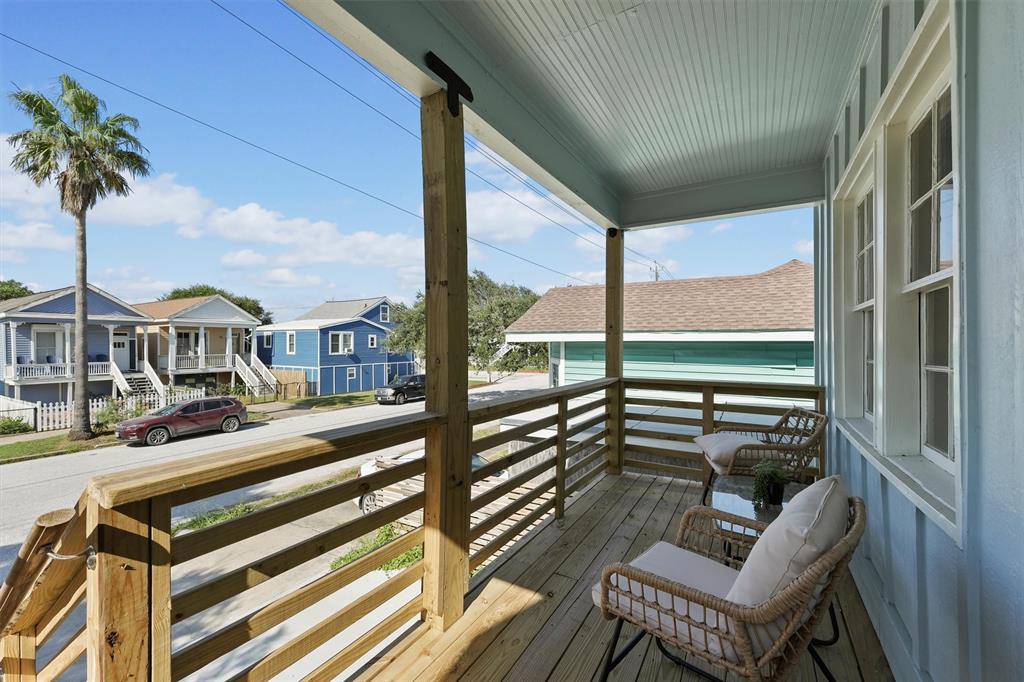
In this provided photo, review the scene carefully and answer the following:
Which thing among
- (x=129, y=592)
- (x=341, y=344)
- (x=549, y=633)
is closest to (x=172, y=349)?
(x=129, y=592)

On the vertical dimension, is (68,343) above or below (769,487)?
above

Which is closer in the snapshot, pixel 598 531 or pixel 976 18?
pixel 976 18

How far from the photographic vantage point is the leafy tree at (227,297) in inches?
183

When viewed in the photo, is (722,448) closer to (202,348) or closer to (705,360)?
(705,360)

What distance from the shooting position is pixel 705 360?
6047 mm

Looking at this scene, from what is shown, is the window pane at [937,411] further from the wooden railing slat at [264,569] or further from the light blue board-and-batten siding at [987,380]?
the wooden railing slat at [264,569]

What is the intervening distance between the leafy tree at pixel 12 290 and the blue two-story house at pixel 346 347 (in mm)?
6002

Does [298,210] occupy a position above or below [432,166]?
above

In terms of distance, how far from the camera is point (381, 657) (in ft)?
5.48

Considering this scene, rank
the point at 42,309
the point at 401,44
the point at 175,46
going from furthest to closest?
1. the point at 175,46
2. the point at 42,309
3. the point at 401,44

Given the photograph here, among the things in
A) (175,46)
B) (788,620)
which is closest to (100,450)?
(175,46)

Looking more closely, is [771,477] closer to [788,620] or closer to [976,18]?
[788,620]

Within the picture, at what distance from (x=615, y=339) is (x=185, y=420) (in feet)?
15.4

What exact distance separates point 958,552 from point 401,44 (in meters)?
2.27
